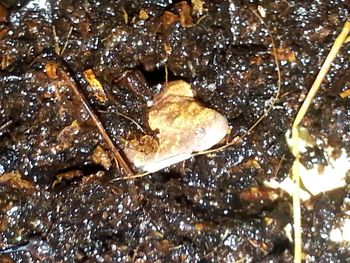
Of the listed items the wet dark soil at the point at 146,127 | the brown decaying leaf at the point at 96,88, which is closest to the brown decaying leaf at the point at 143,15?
the wet dark soil at the point at 146,127

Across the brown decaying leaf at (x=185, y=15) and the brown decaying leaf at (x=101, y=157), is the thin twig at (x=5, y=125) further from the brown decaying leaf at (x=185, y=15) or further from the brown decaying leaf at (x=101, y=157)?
the brown decaying leaf at (x=185, y=15)

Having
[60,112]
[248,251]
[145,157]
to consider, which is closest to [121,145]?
[145,157]

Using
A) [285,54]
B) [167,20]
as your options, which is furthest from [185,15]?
[285,54]

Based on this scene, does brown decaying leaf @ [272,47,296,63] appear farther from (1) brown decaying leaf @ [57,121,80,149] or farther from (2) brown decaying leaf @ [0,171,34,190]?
(2) brown decaying leaf @ [0,171,34,190]

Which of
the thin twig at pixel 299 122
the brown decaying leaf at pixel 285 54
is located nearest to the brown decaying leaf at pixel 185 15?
the brown decaying leaf at pixel 285 54

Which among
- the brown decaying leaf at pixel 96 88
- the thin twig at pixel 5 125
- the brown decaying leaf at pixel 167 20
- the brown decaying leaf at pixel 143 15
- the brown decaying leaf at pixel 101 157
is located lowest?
the brown decaying leaf at pixel 101 157

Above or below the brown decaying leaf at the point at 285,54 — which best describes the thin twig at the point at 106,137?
below

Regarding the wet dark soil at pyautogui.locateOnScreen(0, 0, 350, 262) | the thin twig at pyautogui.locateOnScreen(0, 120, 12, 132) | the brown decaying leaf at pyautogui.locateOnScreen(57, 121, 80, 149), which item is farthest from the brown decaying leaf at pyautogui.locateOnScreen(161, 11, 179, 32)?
the thin twig at pyautogui.locateOnScreen(0, 120, 12, 132)

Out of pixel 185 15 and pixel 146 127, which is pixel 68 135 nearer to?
pixel 146 127
